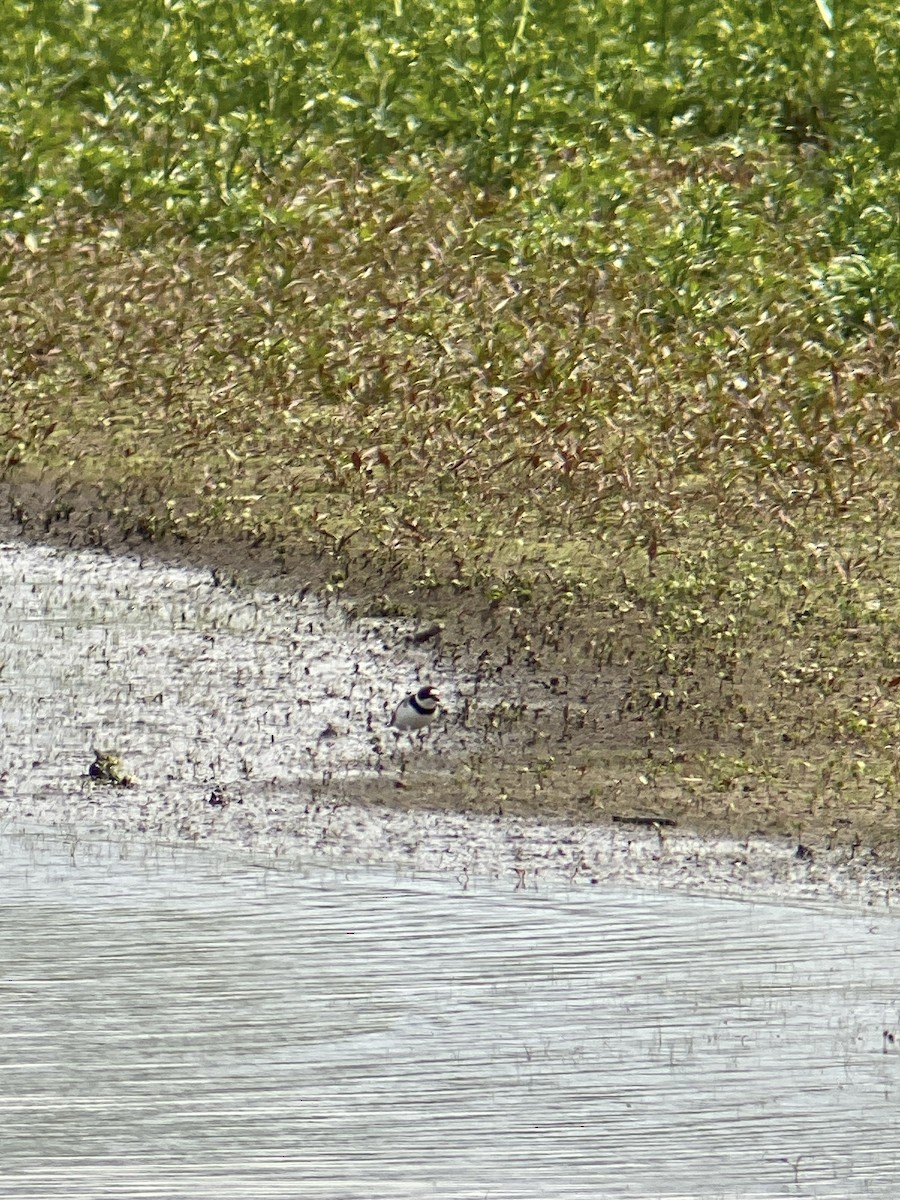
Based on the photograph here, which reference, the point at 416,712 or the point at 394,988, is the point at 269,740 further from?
the point at 394,988

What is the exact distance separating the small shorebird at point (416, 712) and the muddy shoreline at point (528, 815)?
70mm

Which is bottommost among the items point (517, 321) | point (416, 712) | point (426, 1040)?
point (426, 1040)

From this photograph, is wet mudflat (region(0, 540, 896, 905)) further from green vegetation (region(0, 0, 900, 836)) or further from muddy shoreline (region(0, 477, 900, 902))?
green vegetation (region(0, 0, 900, 836))

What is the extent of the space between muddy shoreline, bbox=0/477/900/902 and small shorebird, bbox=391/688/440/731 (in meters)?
0.07

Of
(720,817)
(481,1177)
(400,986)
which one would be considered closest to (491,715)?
(720,817)

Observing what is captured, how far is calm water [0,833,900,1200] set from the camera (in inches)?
148

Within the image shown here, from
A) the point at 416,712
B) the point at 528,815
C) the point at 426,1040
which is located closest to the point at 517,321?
the point at 416,712

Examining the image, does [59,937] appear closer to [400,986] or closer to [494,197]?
[400,986]

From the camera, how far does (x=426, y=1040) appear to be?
13.7ft

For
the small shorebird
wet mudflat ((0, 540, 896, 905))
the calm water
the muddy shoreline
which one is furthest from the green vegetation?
the calm water

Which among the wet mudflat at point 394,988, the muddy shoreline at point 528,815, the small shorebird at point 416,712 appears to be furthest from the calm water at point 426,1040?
the small shorebird at point 416,712

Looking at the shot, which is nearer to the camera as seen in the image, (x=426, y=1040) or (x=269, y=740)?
(x=426, y=1040)

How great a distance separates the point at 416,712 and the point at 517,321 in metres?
3.62

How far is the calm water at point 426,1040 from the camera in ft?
12.3
